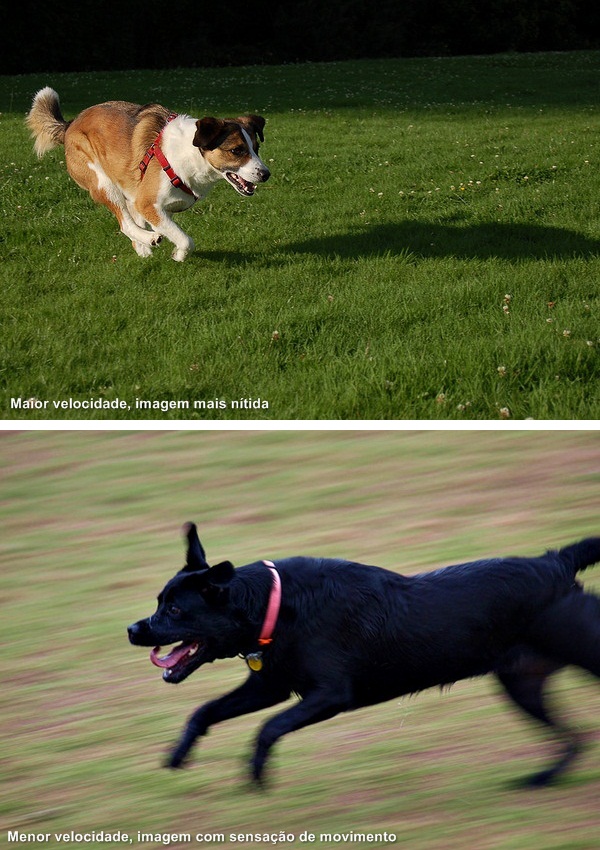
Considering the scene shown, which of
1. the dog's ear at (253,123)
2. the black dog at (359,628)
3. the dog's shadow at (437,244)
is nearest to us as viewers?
the black dog at (359,628)

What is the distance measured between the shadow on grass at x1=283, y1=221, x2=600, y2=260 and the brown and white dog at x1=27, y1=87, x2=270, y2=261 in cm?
125

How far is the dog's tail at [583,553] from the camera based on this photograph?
4.48 meters

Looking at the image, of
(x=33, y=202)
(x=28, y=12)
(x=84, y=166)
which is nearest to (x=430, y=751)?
(x=84, y=166)

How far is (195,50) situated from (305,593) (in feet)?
135

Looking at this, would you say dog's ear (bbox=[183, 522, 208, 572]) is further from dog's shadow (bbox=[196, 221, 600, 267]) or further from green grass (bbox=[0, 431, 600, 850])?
dog's shadow (bbox=[196, 221, 600, 267])

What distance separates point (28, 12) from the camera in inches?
1531

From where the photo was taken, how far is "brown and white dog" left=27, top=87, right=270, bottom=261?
920 cm

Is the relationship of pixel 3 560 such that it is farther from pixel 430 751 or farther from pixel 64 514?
pixel 430 751

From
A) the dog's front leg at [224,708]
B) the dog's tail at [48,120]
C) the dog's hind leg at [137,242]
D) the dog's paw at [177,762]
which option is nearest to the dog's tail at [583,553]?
→ the dog's front leg at [224,708]

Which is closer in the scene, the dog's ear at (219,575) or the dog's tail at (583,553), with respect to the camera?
the dog's ear at (219,575)

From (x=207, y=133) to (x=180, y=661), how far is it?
5.69 m

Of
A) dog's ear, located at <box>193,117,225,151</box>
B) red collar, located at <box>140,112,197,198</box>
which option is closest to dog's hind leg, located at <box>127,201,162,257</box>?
red collar, located at <box>140,112,197,198</box>

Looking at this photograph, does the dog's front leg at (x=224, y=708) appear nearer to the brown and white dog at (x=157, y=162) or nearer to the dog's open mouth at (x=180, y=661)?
Result: the dog's open mouth at (x=180, y=661)

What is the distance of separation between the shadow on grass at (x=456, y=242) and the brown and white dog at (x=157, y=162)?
4.12ft
